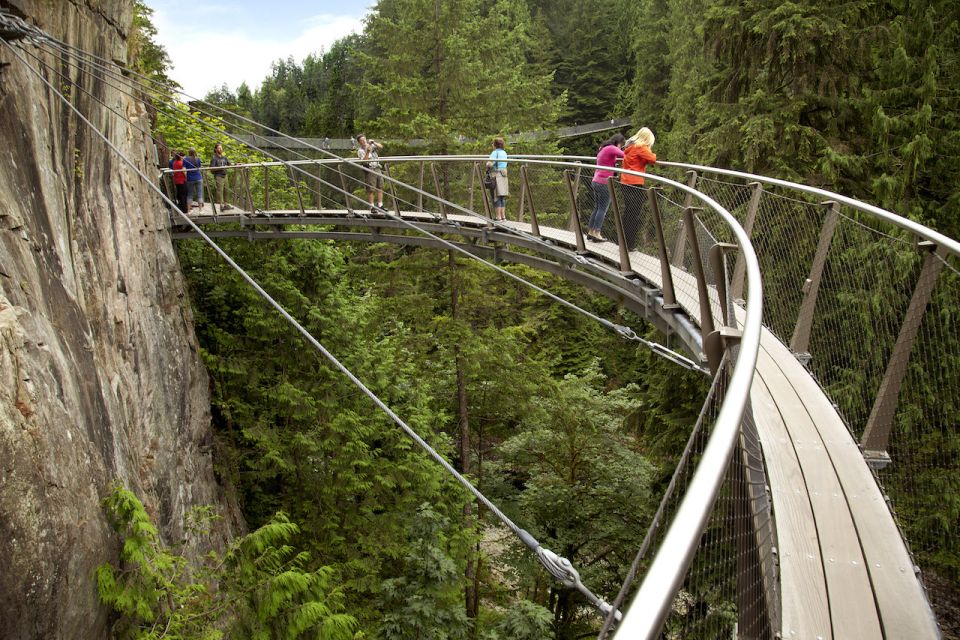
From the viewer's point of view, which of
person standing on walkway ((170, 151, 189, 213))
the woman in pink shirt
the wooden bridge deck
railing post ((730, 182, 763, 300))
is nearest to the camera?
the wooden bridge deck

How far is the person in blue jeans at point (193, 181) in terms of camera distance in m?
12.8

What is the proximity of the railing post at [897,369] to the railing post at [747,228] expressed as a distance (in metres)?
2.12

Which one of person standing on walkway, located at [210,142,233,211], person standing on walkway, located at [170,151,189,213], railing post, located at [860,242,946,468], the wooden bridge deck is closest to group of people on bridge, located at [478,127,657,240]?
the wooden bridge deck

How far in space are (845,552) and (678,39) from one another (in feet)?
90.1

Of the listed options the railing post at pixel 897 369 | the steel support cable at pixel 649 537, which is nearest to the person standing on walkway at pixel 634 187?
the railing post at pixel 897 369

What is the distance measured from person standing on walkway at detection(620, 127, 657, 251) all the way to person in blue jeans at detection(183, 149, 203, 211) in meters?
8.45

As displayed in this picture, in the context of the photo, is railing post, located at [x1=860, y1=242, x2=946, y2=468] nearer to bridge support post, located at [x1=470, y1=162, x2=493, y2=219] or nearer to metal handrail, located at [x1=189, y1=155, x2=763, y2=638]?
metal handrail, located at [x1=189, y1=155, x2=763, y2=638]

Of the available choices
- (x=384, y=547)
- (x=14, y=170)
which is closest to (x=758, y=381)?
(x=14, y=170)

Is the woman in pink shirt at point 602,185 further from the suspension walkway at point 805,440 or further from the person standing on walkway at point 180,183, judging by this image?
the person standing on walkway at point 180,183

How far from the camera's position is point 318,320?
Answer: 500 inches

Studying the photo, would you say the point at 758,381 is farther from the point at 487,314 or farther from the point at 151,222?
the point at 487,314

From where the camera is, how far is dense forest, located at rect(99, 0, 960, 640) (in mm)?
8969

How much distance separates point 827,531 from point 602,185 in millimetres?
5278

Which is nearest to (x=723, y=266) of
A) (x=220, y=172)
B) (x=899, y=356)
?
(x=899, y=356)
